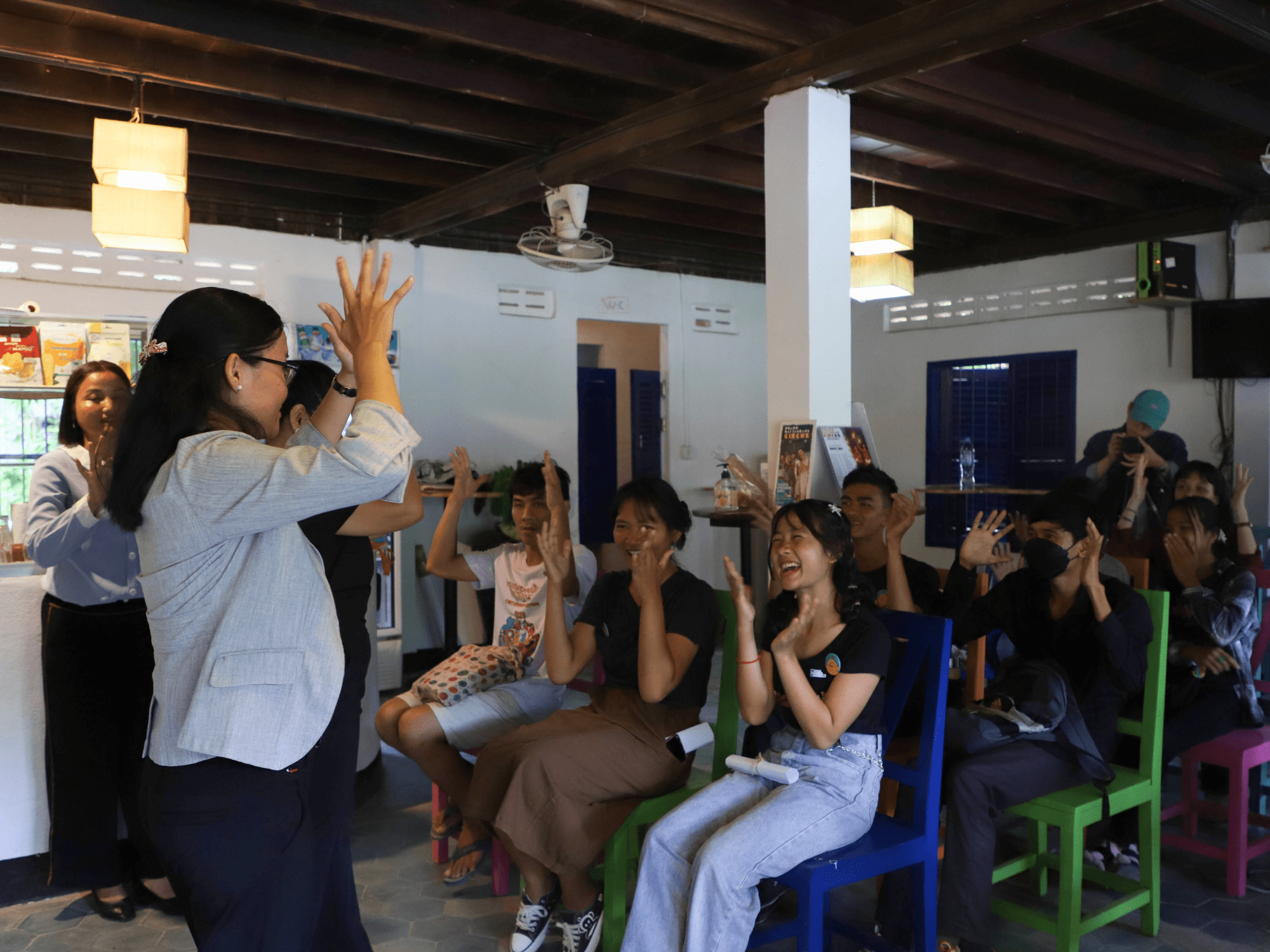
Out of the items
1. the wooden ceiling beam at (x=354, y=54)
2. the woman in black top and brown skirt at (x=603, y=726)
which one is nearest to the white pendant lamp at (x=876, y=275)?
the wooden ceiling beam at (x=354, y=54)

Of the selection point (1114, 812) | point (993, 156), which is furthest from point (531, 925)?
point (993, 156)

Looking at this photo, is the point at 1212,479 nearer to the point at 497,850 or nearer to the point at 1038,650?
the point at 1038,650

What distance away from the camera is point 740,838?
2066 mm

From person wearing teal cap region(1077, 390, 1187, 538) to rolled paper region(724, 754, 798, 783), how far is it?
3.01 meters

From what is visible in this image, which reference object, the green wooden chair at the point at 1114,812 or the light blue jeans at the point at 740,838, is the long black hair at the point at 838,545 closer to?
the light blue jeans at the point at 740,838

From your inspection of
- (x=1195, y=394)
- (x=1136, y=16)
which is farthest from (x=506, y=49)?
(x=1195, y=394)

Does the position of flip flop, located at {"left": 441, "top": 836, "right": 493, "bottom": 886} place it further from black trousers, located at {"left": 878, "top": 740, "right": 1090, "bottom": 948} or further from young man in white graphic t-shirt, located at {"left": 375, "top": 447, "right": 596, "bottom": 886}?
black trousers, located at {"left": 878, "top": 740, "right": 1090, "bottom": 948}

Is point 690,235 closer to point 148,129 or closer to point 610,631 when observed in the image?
point 148,129

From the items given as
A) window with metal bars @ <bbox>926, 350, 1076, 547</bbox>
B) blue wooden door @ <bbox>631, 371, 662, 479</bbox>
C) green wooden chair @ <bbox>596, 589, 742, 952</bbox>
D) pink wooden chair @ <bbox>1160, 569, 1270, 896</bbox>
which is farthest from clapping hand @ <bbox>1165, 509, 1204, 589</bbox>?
blue wooden door @ <bbox>631, 371, 662, 479</bbox>

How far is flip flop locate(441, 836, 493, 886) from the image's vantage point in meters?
3.03

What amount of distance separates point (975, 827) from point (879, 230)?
2.84 meters

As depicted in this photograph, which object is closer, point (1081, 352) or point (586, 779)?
point (586, 779)

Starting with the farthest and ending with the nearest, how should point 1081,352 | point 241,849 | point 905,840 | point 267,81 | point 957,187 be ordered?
point 1081,352
point 957,187
point 267,81
point 905,840
point 241,849

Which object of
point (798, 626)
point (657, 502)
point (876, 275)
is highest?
point (876, 275)
